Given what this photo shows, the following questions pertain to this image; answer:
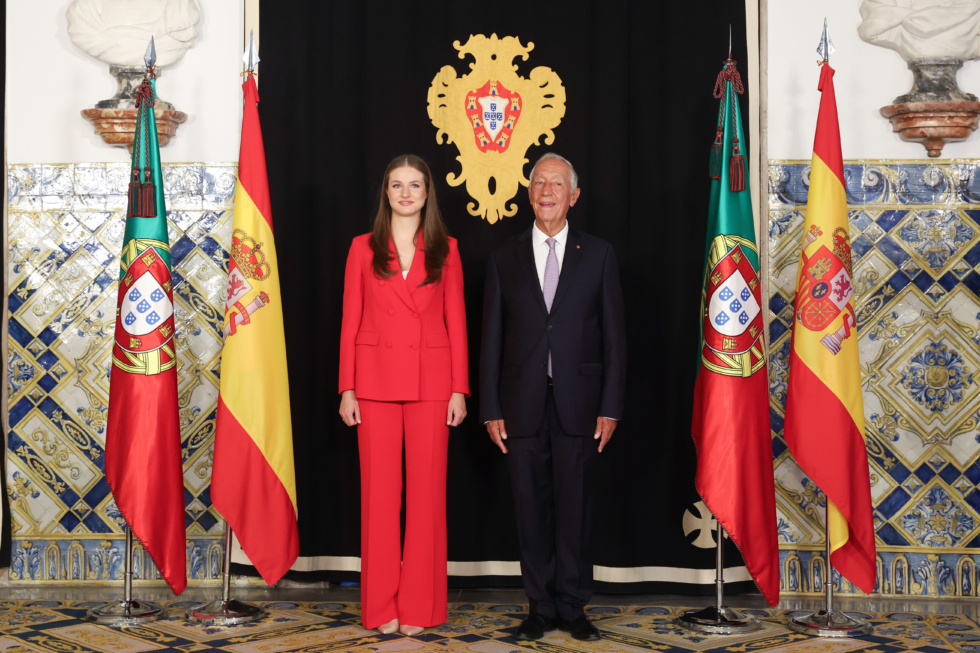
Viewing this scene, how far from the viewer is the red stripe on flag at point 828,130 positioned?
136 inches

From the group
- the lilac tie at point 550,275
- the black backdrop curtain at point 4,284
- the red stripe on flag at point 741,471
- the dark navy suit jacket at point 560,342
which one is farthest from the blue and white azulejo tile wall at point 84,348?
the red stripe on flag at point 741,471

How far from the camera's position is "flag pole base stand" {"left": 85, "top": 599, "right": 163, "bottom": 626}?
343cm

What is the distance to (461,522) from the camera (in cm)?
400

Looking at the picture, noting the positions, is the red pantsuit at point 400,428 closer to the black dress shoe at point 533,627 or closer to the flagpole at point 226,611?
the black dress shoe at point 533,627

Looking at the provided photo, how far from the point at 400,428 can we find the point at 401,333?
364mm

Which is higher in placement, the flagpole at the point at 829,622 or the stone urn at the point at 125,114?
the stone urn at the point at 125,114

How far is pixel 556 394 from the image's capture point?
128 inches

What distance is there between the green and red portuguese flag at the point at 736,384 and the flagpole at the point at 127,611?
222 cm

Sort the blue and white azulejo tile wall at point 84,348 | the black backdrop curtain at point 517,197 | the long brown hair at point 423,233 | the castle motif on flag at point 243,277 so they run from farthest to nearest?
the blue and white azulejo tile wall at point 84,348 → the black backdrop curtain at point 517,197 → the castle motif on flag at point 243,277 → the long brown hair at point 423,233

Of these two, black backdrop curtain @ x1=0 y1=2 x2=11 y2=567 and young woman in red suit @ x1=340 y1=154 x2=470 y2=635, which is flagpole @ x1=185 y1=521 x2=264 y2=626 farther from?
black backdrop curtain @ x1=0 y1=2 x2=11 y2=567

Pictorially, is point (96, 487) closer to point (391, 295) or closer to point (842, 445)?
point (391, 295)

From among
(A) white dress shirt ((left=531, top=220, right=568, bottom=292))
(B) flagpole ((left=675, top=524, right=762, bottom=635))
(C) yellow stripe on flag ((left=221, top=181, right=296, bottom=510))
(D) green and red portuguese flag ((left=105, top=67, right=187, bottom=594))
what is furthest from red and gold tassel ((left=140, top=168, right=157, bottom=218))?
(B) flagpole ((left=675, top=524, right=762, bottom=635))

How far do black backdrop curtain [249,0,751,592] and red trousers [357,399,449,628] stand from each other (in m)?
0.65

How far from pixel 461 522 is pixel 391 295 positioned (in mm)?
1218
